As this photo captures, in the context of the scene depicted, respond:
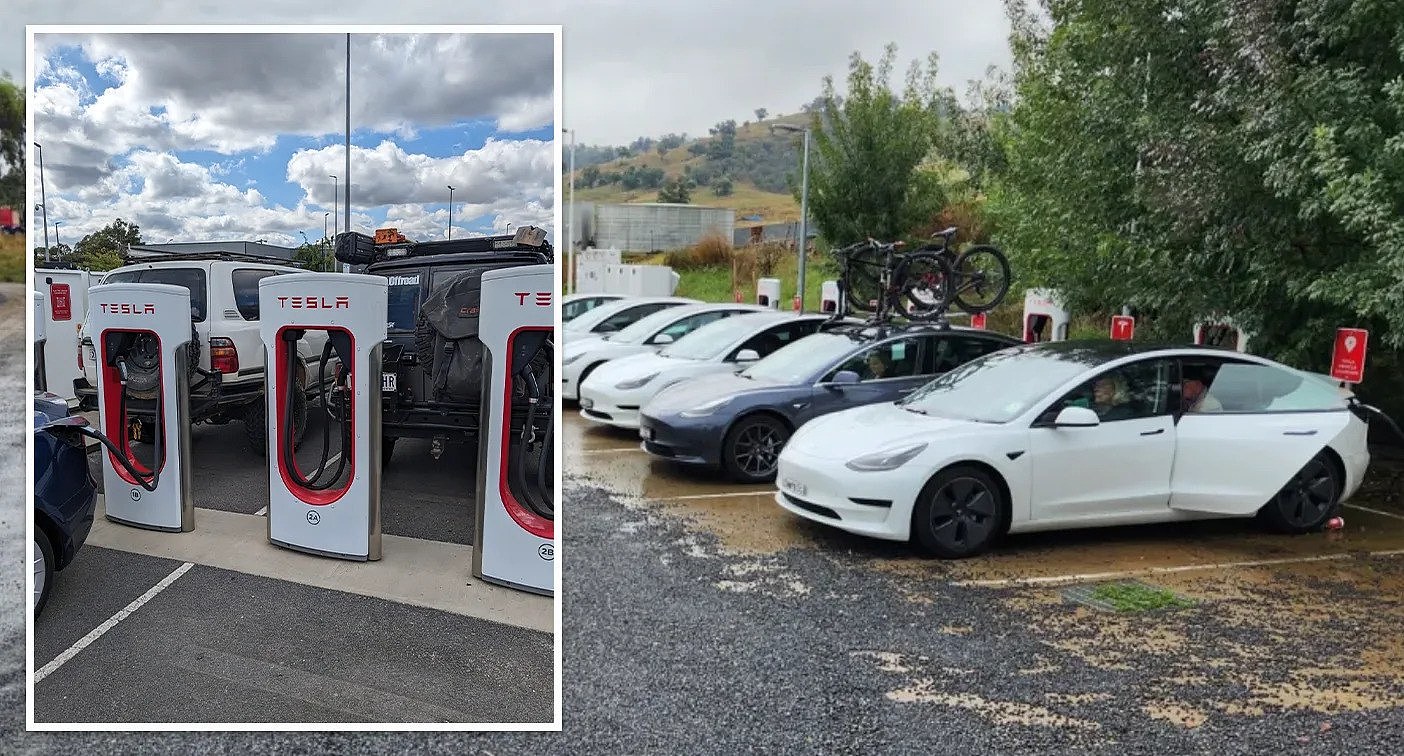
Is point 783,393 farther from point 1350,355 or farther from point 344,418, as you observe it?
point 344,418

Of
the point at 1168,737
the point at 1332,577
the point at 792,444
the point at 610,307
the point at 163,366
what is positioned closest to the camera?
the point at 163,366

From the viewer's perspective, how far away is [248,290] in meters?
2.51

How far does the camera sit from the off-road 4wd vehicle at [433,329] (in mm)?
2498

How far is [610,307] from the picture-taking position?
16.5 metres

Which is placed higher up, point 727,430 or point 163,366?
point 163,366

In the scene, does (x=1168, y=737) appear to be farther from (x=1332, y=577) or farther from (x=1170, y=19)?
(x=1170, y=19)

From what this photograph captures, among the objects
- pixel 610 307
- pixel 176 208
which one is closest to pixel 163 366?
pixel 176 208

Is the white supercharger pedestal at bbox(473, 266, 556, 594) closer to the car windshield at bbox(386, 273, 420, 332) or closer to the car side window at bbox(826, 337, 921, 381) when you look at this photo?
the car windshield at bbox(386, 273, 420, 332)

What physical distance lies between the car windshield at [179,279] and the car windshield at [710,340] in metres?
9.24

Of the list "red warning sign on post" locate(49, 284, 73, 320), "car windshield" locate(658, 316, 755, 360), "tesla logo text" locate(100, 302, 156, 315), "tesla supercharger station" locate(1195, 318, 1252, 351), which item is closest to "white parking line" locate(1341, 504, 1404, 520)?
"tesla supercharger station" locate(1195, 318, 1252, 351)

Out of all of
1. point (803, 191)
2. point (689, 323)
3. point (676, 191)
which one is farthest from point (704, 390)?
point (676, 191)

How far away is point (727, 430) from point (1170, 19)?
16.4 ft

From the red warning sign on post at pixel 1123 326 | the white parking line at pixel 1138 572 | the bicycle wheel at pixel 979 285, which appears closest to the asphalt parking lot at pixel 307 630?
the white parking line at pixel 1138 572

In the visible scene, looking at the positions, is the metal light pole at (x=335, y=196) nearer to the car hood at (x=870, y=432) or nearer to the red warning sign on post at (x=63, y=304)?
the red warning sign on post at (x=63, y=304)
